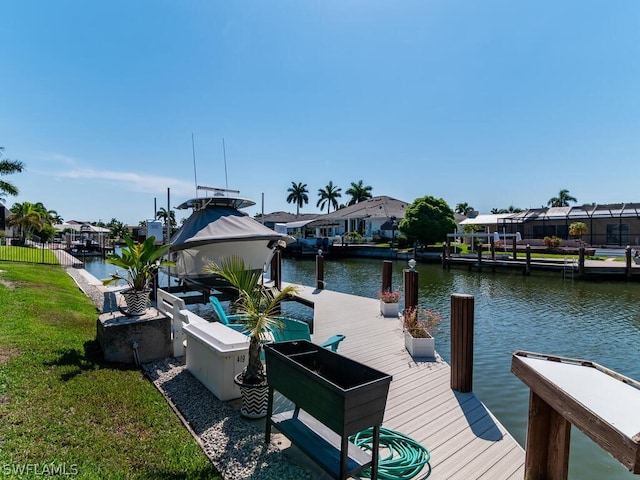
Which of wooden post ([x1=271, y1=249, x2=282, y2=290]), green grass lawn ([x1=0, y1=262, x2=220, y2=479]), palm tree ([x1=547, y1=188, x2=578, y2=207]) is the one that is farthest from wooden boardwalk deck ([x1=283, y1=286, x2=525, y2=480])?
palm tree ([x1=547, y1=188, x2=578, y2=207])

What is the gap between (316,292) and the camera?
13.1m

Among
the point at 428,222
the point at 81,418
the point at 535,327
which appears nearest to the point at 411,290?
the point at 535,327

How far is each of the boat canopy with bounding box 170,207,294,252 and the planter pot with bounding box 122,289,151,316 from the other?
12.1ft

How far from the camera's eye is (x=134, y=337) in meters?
5.47

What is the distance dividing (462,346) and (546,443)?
2613 mm

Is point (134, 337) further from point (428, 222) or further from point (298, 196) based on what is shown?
point (298, 196)

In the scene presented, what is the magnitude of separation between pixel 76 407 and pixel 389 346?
5150 millimetres

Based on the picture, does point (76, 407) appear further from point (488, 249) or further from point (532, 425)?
point (488, 249)

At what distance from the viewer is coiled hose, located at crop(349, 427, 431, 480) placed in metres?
A: 3.15

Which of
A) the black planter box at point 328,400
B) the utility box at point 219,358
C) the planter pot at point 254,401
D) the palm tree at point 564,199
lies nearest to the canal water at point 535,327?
the black planter box at point 328,400

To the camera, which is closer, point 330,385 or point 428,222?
point 330,385

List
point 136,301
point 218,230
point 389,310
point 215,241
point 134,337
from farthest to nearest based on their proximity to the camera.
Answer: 1. point 218,230
2. point 389,310
3. point 215,241
4. point 136,301
5. point 134,337

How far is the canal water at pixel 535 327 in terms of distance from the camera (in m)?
5.33

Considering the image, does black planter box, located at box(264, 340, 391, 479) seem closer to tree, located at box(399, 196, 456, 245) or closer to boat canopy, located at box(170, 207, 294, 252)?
boat canopy, located at box(170, 207, 294, 252)
